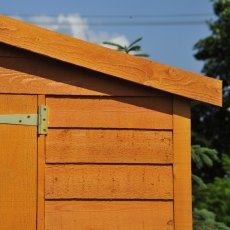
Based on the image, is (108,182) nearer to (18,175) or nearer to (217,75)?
(18,175)

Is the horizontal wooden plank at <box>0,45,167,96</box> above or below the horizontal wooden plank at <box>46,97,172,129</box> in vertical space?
above

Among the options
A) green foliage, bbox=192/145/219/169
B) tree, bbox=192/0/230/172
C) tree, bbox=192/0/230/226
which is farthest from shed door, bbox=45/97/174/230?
tree, bbox=192/0/230/172

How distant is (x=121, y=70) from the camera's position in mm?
3072

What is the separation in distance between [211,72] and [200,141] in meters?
2.51

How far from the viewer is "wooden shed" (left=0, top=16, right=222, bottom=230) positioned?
3.03 meters

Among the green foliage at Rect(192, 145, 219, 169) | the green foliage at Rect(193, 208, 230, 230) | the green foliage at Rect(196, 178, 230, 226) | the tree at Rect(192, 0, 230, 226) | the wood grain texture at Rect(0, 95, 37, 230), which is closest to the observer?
the wood grain texture at Rect(0, 95, 37, 230)

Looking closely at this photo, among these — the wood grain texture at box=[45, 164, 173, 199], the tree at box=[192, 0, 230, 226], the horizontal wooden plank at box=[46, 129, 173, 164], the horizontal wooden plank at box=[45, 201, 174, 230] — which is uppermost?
the tree at box=[192, 0, 230, 226]

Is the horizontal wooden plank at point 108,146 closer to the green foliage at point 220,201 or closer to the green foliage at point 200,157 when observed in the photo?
the green foliage at point 200,157

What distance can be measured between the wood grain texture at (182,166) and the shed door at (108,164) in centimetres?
4

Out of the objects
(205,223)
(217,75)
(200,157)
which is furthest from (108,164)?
(217,75)

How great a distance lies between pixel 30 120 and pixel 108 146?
469 mm

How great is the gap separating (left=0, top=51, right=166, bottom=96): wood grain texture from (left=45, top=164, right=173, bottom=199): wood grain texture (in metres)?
0.43

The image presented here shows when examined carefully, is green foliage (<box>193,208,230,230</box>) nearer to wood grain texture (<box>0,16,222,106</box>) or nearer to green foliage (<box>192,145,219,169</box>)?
green foliage (<box>192,145,219,169</box>)

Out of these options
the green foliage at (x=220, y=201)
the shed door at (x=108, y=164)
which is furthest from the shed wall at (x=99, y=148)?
the green foliage at (x=220, y=201)
